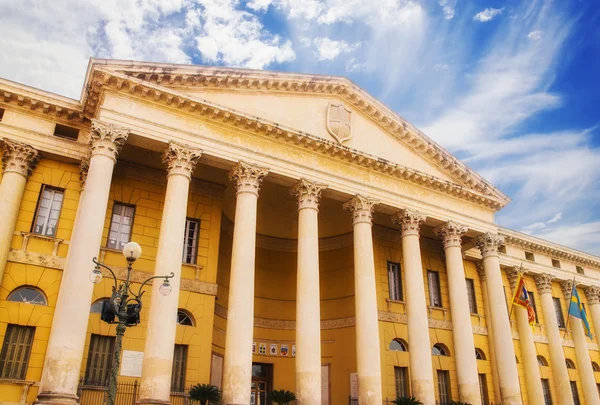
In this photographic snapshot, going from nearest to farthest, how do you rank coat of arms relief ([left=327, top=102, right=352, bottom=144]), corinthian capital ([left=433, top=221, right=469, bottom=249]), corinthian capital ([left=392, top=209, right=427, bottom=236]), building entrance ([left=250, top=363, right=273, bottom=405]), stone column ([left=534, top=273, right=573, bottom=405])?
coat of arms relief ([left=327, top=102, right=352, bottom=144]) → corinthian capital ([left=392, top=209, right=427, bottom=236]) → corinthian capital ([left=433, top=221, right=469, bottom=249]) → building entrance ([left=250, top=363, right=273, bottom=405]) → stone column ([left=534, top=273, right=573, bottom=405])

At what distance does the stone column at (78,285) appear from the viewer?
13.9 meters

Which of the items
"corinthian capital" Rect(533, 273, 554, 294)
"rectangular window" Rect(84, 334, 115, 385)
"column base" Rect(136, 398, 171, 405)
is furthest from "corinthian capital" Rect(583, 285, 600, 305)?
"rectangular window" Rect(84, 334, 115, 385)

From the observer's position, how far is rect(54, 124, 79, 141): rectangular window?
19.5 metres

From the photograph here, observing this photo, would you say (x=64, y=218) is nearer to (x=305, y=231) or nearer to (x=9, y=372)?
(x=9, y=372)

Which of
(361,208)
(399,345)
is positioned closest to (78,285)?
(361,208)

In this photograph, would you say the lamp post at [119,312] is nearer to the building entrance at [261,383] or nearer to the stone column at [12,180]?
the stone column at [12,180]

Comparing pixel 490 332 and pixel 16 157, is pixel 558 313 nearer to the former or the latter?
pixel 490 332

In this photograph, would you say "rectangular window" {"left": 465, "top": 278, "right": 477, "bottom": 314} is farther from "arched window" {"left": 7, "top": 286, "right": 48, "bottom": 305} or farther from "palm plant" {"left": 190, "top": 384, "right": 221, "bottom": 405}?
"arched window" {"left": 7, "top": 286, "right": 48, "bottom": 305}

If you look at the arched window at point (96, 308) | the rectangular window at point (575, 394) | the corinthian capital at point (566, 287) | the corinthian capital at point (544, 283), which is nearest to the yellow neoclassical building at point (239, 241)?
the arched window at point (96, 308)

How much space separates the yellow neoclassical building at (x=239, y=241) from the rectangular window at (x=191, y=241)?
78mm

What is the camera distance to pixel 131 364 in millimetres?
17562

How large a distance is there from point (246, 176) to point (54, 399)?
30.8 ft

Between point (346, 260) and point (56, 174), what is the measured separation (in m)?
14.2

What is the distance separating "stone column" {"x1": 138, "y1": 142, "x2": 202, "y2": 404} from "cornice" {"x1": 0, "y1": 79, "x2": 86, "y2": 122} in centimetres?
410
